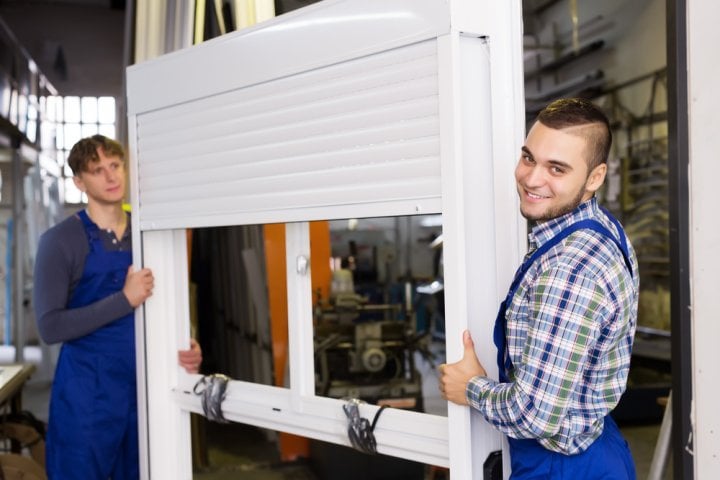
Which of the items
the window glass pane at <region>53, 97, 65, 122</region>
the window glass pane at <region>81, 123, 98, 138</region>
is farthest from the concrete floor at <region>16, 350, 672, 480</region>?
the window glass pane at <region>53, 97, 65, 122</region>

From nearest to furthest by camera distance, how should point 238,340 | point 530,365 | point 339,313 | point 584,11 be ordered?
1. point 530,365
2. point 238,340
3. point 339,313
4. point 584,11

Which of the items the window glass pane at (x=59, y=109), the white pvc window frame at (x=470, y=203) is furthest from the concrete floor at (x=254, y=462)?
the window glass pane at (x=59, y=109)

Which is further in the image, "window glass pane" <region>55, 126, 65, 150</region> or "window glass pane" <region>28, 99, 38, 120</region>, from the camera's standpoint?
"window glass pane" <region>55, 126, 65, 150</region>

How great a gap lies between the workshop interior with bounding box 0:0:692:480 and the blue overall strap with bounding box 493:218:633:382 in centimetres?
11

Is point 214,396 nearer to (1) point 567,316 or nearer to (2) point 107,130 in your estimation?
(1) point 567,316

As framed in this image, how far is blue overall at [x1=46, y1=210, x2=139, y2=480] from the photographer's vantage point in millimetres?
2254

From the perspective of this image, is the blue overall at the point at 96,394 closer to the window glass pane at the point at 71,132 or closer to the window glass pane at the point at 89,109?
the window glass pane at the point at 71,132

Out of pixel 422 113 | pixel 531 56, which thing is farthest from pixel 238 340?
pixel 531 56

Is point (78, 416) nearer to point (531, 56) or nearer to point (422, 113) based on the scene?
point (422, 113)

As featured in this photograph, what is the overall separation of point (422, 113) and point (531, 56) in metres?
4.69

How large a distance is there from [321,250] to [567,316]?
273 cm

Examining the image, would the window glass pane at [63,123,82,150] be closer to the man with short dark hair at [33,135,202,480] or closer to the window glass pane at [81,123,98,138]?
the window glass pane at [81,123,98,138]

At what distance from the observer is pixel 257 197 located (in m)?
1.65

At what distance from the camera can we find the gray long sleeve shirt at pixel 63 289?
2.21 m
